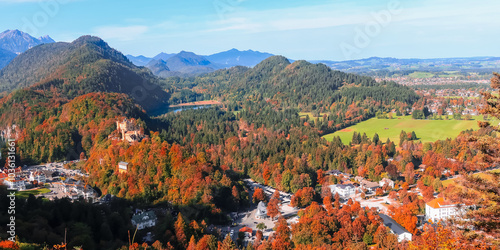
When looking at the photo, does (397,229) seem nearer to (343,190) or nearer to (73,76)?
(343,190)

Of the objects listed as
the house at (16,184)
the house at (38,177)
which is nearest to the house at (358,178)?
the house at (38,177)

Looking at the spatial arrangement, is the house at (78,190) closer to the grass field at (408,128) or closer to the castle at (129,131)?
the castle at (129,131)

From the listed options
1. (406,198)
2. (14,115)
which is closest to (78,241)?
(406,198)

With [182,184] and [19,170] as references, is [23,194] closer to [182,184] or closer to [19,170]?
[19,170]

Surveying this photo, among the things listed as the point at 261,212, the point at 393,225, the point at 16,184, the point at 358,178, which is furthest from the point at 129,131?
the point at 393,225

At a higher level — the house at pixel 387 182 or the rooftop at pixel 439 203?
the rooftop at pixel 439 203

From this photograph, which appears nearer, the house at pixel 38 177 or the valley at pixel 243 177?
the valley at pixel 243 177
